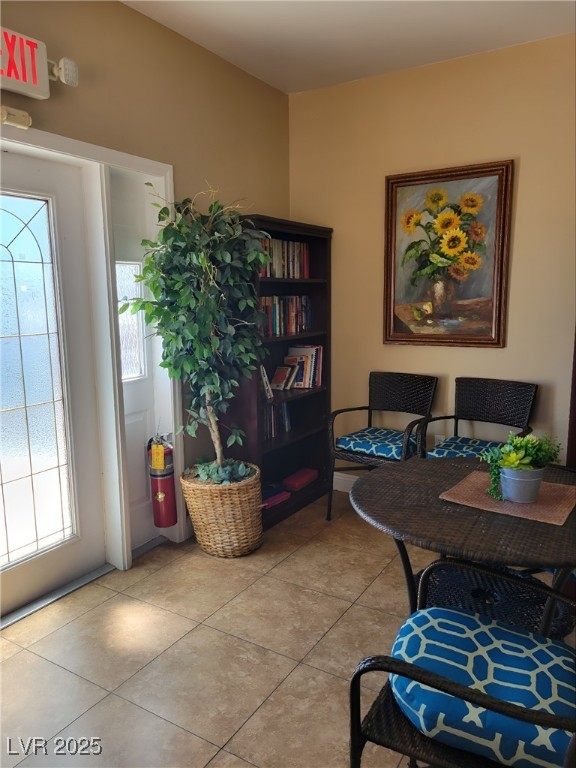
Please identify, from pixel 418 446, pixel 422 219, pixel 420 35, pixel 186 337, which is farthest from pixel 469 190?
pixel 186 337

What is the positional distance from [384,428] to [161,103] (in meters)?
2.33

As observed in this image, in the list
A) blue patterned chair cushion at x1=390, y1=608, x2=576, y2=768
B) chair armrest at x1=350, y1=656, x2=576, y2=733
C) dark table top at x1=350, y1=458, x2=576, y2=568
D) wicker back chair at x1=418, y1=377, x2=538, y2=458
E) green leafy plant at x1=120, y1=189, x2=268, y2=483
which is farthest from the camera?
wicker back chair at x1=418, y1=377, x2=538, y2=458

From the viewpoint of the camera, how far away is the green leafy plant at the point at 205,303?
2.62 metres

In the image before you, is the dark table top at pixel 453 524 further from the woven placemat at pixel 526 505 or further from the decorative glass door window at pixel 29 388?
the decorative glass door window at pixel 29 388

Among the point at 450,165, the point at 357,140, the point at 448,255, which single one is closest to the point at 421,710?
the point at 448,255

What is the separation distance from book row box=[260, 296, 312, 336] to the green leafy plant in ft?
1.27

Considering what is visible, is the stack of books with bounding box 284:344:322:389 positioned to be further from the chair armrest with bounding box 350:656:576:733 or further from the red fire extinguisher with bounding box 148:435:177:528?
the chair armrest with bounding box 350:656:576:733

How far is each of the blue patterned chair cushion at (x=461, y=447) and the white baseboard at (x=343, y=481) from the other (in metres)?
0.80

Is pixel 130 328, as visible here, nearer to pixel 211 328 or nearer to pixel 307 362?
pixel 211 328

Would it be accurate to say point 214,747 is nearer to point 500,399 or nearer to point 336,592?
point 336,592

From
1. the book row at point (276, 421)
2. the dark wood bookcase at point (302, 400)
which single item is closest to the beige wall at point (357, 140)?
the dark wood bookcase at point (302, 400)

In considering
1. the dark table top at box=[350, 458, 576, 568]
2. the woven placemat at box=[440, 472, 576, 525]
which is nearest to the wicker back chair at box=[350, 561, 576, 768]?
the dark table top at box=[350, 458, 576, 568]

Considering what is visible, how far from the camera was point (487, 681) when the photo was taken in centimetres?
127

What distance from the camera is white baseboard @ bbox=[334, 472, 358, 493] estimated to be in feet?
12.7
